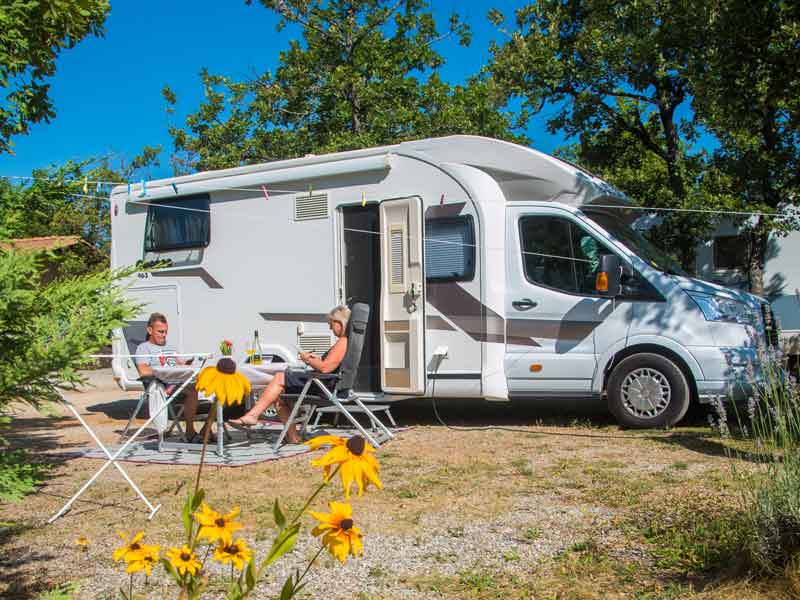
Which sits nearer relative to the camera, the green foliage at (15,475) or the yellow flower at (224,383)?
the yellow flower at (224,383)

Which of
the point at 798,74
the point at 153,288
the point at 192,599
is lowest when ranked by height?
the point at 192,599

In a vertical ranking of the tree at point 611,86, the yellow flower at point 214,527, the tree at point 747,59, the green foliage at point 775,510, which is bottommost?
the green foliage at point 775,510

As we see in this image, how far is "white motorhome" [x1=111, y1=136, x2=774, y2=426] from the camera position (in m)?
7.54

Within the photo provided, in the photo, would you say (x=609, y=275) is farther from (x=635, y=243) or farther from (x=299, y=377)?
(x=299, y=377)

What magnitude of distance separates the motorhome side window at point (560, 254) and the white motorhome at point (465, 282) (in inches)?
0.6

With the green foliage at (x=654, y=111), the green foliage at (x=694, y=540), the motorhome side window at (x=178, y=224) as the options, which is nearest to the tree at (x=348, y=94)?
the green foliage at (x=654, y=111)

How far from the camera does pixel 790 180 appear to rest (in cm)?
1143

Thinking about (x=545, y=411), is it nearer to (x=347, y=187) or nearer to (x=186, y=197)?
(x=347, y=187)

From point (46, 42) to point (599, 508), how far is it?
14.1 feet

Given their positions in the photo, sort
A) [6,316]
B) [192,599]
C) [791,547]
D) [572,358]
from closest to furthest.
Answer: [192,599], [6,316], [791,547], [572,358]

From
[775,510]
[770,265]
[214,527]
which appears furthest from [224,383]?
[770,265]

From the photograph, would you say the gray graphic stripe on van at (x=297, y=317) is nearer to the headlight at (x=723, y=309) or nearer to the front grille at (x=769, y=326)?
the headlight at (x=723, y=309)

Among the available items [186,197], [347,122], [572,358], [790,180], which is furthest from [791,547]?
[347,122]

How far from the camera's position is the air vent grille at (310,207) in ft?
28.6
